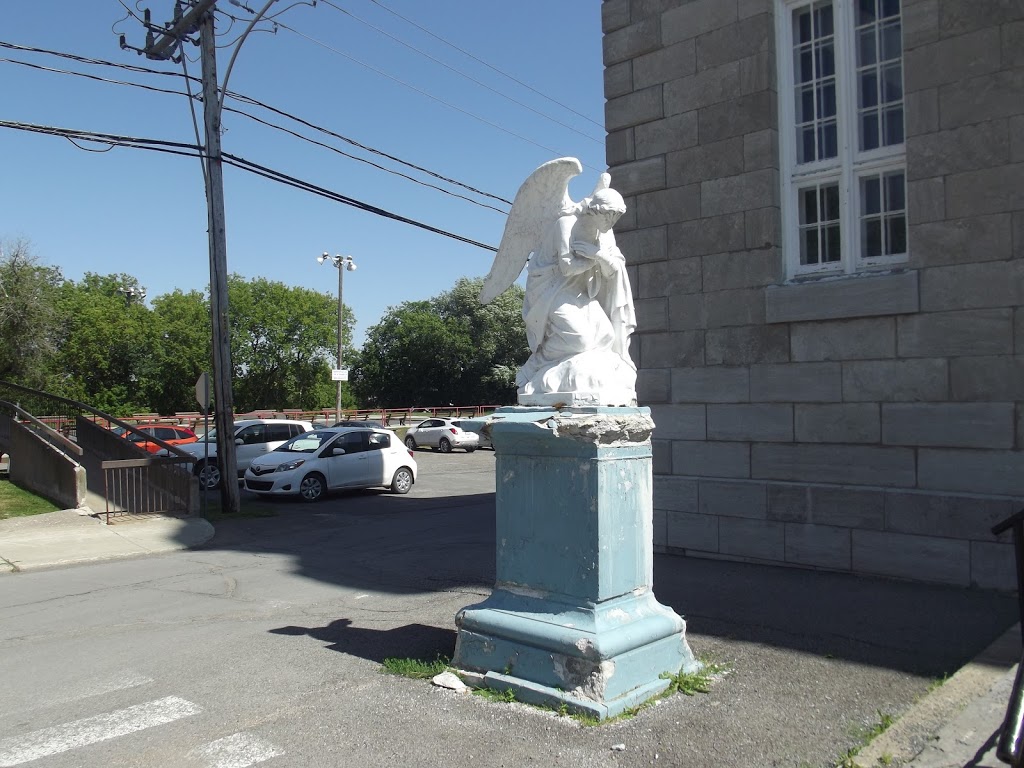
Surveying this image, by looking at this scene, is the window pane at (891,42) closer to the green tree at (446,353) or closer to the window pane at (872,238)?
the window pane at (872,238)

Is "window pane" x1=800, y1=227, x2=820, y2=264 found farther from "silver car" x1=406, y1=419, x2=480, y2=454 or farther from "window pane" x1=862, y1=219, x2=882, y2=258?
"silver car" x1=406, y1=419, x2=480, y2=454

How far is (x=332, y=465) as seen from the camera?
16.8 meters

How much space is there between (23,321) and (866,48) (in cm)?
3564

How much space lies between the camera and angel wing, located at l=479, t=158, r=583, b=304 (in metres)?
5.66

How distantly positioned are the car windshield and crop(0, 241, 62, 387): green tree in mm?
23357

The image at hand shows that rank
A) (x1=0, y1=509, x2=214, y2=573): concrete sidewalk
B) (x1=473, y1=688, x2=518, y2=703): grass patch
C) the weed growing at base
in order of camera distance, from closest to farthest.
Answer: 1. the weed growing at base
2. (x1=473, y1=688, x2=518, y2=703): grass patch
3. (x1=0, y1=509, x2=214, y2=573): concrete sidewalk

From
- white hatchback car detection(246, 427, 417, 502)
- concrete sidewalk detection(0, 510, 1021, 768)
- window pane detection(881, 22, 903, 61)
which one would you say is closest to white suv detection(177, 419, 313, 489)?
white hatchback car detection(246, 427, 417, 502)

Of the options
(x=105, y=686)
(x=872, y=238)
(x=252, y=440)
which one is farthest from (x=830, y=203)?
(x=252, y=440)

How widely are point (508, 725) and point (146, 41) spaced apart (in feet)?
47.1

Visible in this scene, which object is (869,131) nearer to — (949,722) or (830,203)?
(830,203)

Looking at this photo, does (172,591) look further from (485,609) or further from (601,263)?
(601,263)

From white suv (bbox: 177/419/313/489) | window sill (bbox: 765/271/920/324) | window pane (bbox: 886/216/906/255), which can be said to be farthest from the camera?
white suv (bbox: 177/419/313/489)

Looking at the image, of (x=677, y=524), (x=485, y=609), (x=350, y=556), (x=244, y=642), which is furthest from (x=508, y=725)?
(x=350, y=556)

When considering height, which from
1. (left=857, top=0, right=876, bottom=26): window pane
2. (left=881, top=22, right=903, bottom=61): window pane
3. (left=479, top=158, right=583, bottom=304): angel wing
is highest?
(left=857, top=0, right=876, bottom=26): window pane
